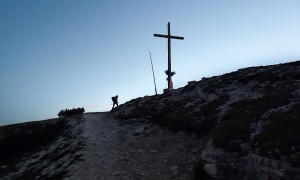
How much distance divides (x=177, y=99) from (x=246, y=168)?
59.9ft

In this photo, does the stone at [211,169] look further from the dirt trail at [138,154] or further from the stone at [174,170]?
the stone at [174,170]

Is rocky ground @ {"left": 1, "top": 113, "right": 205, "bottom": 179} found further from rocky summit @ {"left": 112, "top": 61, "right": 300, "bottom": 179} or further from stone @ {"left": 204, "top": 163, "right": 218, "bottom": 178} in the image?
rocky summit @ {"left": 112, "top": 61, "right": 300, "bottom": 179}

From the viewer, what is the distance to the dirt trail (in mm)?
17234

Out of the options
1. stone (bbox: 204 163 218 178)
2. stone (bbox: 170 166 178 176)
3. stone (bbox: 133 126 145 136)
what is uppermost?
stone (bbox: 133 126 145 136)

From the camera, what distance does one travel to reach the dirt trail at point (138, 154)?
17234 millimetres

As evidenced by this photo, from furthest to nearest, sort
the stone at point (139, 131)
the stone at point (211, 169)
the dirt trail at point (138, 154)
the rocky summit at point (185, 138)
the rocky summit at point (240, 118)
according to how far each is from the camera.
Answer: the stone at point (139, 131) → the dirt trail at point (138, 154) → the stone at point (211, 169) → the rocky summit at point (185, 138) → the rocky summit at point (240, 118)

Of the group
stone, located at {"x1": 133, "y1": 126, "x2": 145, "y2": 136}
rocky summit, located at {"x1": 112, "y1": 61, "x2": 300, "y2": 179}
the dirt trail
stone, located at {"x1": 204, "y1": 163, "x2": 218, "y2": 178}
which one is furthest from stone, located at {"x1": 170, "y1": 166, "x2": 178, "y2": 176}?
stone, located at {"x1": 133, "y1": 126, "x2": 145, "y2": 136}

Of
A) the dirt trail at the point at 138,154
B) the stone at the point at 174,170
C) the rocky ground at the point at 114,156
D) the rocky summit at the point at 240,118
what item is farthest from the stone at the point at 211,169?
the stone at the point at 174,170

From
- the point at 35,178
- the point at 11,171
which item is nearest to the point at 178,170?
the point at 35,178

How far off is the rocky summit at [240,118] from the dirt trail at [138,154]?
1340 mm

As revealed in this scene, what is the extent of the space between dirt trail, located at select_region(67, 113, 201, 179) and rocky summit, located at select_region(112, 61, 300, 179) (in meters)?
1.34

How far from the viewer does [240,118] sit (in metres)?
18.6

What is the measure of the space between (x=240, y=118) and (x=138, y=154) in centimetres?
722

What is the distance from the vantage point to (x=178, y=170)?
16.9 m
